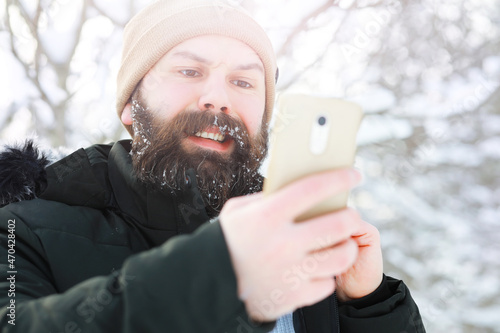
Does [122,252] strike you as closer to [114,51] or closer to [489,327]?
[114,51]

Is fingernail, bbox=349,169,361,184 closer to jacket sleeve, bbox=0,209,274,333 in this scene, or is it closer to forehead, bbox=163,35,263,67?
jacket sleeve, bbox=0,209,274,333

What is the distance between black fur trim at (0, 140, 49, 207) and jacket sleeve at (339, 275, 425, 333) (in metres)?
1.24

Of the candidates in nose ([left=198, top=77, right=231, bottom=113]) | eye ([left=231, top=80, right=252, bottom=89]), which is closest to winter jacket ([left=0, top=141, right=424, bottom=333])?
nose ([left=198, top=77, right=231, bottom=113])

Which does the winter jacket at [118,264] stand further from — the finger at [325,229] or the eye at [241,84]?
the eye at [241,84]

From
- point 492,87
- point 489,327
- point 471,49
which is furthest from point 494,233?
point 471,49

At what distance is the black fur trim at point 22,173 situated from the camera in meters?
1.43

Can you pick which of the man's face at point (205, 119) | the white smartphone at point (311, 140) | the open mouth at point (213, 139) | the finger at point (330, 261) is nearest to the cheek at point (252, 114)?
the man's face at point (205, 119)

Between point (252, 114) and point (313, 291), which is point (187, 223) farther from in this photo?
point (313, 291)

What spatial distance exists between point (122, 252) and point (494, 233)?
663 centimetres

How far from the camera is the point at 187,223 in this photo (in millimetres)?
1465

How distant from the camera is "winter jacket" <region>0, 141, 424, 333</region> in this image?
26.5 inches

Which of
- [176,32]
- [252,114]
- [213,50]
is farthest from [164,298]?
[176,32]

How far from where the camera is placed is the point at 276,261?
66 centimetres

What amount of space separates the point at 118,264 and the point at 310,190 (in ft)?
2.94
